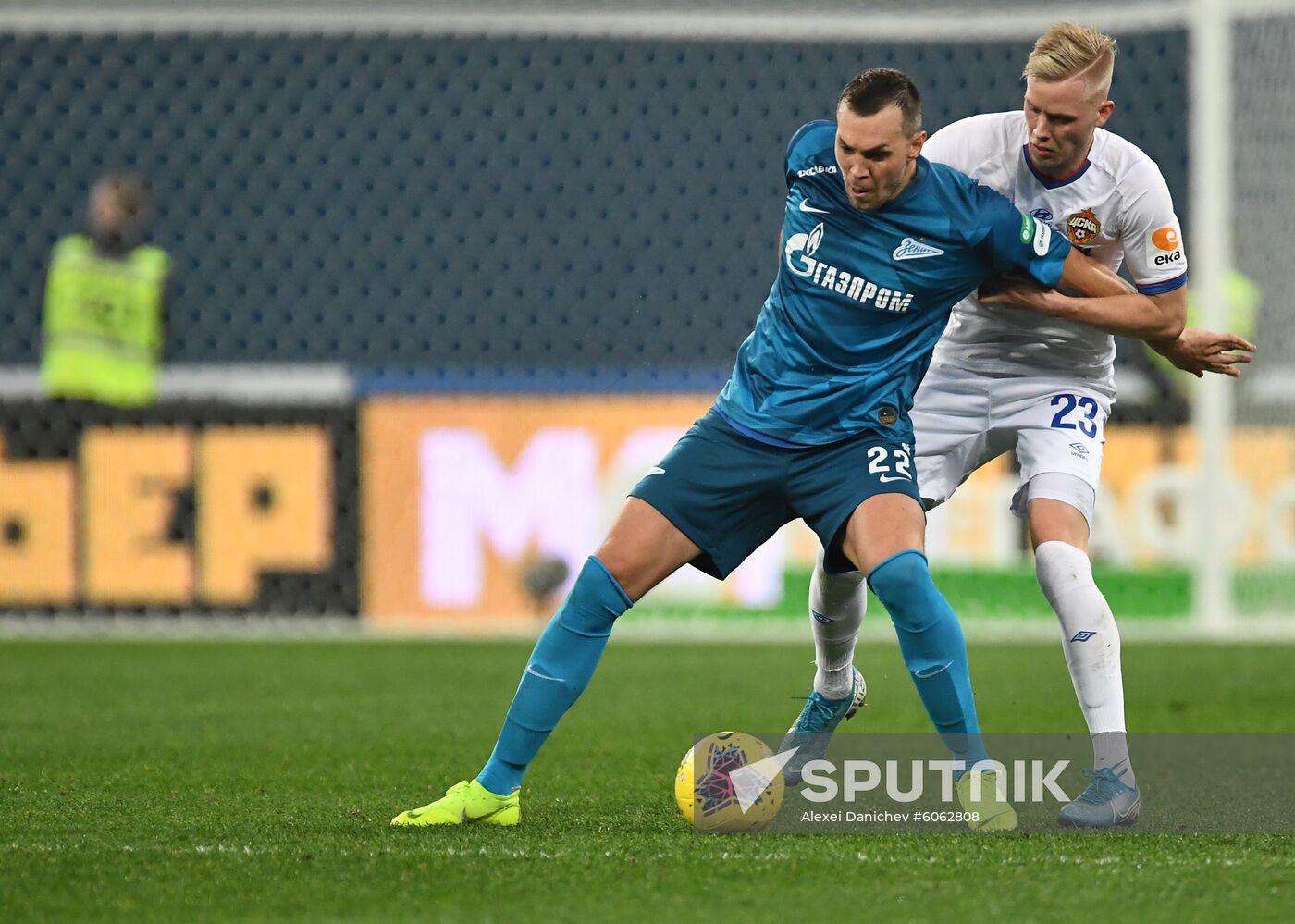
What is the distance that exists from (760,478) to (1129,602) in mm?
6220

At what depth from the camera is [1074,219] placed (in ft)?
15.6

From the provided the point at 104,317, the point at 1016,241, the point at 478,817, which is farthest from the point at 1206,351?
the point at 104,317

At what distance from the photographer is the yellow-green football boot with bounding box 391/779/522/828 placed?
14.2 feet

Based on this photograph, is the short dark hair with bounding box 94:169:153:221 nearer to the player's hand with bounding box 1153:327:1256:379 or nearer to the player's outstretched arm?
the player's outstretched arm

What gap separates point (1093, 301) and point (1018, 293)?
18 cm

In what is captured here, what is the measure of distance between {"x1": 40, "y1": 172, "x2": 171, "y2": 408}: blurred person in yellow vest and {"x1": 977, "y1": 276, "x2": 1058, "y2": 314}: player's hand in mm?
7332

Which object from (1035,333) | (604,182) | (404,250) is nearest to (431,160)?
(404,250)

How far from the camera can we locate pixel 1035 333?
4895 mm

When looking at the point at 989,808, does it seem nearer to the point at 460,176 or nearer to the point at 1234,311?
the point at 1234,311

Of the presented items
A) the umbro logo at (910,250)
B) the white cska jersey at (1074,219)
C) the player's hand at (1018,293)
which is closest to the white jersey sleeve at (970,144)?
the white cska jersey at (1074,219)

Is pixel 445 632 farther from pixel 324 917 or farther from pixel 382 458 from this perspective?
pixel 324 917

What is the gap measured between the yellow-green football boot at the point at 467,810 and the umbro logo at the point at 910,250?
1.55 meters

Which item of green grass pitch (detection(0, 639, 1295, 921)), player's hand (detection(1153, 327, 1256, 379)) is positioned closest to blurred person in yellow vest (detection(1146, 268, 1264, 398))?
green grass pitch (detection(0, 639, 1295, 921))

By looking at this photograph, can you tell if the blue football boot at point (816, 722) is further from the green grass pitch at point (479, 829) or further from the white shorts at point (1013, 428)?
the white shorts at point (1013, 428)
